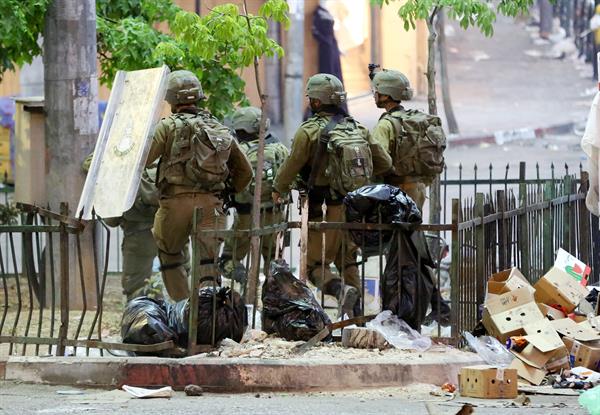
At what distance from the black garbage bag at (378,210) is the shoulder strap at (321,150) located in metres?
1.31

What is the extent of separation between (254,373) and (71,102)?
15.1 ft

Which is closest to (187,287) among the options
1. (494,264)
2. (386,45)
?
→ (494,264)

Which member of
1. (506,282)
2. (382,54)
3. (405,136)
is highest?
(382,54)

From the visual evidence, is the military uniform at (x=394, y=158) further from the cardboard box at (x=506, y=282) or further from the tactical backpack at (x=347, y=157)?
the cardboard box at (x=506, y=282)

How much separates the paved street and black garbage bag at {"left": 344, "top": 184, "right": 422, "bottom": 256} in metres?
1.25

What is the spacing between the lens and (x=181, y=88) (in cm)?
1037

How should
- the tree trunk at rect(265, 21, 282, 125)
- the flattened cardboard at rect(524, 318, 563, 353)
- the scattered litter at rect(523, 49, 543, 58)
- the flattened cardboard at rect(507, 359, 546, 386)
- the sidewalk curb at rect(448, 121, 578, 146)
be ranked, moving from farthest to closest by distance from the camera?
the scattered litter at rect(523, 49, 543, 58) < the sidewalk curb at rect(448, 121, 578, 146) < the tree trunk at rect(265, 21, 282, 125) < the flattened cardboard at rect(524, 318, 563, 353) < the flattened cardboard at rect(507, 359, 546, 386)

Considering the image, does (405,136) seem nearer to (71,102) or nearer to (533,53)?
(71,102)

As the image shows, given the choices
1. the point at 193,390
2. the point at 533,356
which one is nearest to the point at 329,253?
the point at 533,356

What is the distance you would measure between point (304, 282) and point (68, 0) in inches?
156

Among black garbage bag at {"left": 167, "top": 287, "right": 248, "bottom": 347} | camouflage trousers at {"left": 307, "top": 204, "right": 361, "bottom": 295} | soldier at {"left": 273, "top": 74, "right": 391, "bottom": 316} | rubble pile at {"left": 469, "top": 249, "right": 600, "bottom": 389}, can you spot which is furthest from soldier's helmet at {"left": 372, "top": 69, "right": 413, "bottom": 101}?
black garbage bag at {"left": 167, "top": 287, "right": 248, "bottom": 347}

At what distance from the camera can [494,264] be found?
9742 millimetres

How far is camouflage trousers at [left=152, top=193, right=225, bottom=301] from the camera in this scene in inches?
415

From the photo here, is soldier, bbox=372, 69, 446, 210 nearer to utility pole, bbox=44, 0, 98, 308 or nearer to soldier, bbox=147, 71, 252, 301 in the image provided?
soldier, bbox=147, 71, 252, 301
